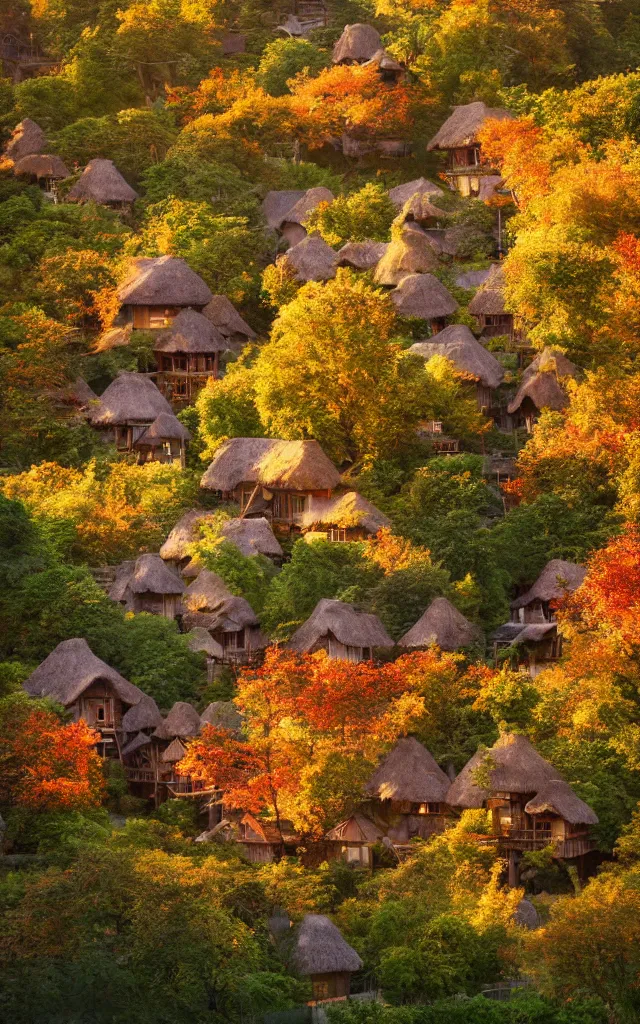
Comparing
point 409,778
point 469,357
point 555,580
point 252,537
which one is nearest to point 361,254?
point 469,357

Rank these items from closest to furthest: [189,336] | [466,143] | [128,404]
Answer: [128,404]
[189,336]
[466,143]

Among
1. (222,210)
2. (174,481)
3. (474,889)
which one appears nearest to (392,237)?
(222,210)

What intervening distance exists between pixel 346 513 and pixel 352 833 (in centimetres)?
1115

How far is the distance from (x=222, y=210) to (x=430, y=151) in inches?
341

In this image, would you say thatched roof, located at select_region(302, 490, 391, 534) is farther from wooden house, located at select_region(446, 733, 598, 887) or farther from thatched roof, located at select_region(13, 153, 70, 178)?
thatched roof, located at select_region(13, 153, 70, 178)

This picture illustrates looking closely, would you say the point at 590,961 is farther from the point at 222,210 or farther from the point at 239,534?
the point at 222,210

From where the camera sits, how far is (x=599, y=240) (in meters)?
67.6

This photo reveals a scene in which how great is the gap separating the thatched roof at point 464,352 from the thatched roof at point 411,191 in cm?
956

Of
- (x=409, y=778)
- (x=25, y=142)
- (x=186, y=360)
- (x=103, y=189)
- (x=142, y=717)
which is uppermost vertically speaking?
(x=25, y=142)

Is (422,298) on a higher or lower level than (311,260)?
lower

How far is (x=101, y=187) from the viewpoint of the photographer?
76.6 metres

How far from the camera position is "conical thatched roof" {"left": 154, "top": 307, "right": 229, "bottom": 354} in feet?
227

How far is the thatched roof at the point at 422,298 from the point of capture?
228 feet

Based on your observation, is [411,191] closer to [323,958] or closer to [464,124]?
[464,124]
